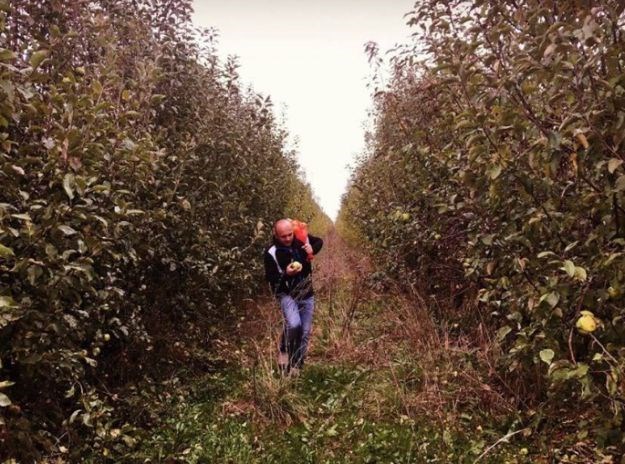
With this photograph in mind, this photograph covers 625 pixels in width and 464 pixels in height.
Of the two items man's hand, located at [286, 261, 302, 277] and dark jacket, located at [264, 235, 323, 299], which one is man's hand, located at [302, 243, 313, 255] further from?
man's hand, located at [286, 261, 302, 277]

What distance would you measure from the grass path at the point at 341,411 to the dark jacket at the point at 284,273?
2.56 feet

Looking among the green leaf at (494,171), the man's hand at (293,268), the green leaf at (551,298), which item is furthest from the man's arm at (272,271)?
the green leaf at (551,298)

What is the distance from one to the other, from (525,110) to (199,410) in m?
3.73

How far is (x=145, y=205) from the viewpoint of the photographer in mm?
4527

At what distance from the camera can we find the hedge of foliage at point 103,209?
286 cm

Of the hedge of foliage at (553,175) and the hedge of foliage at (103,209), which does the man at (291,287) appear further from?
the hedge of foliage at (553,175)

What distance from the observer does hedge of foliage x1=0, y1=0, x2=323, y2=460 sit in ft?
9.37

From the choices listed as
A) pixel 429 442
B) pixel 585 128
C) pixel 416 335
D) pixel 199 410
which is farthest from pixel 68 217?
pixel 416 335

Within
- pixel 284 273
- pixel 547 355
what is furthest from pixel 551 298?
pixel 284 273

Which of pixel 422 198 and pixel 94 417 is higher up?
pixel 422 198

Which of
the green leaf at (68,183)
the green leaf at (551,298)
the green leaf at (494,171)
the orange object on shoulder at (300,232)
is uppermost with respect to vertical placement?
the green leaf at (68,183)

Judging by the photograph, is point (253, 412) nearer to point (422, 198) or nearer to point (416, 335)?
point (416, 335)

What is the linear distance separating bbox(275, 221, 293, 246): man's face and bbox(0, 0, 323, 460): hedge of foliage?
0.66m

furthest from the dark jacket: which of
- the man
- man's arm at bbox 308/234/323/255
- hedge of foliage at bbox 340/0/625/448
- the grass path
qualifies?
hedge of foliage at bbox 340/0/625/448
